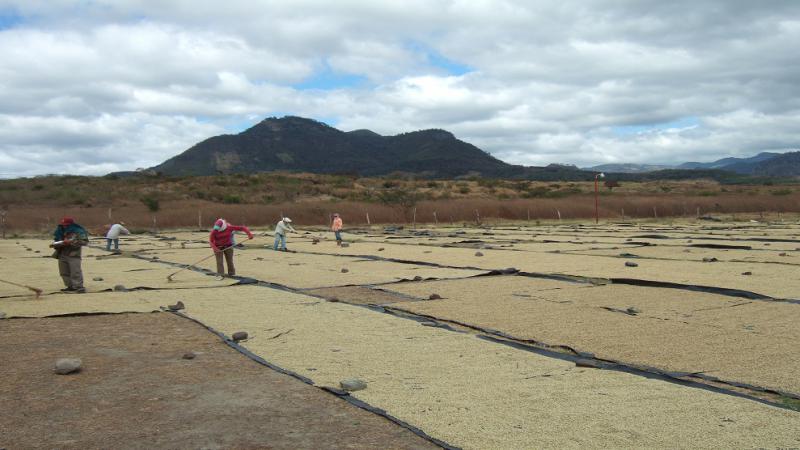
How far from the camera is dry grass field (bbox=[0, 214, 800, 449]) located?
4.30 meters

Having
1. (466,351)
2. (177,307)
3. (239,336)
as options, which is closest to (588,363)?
Result: (466,351)

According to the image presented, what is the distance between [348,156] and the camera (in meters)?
120

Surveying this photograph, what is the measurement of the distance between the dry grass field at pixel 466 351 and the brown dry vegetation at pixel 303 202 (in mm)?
26026

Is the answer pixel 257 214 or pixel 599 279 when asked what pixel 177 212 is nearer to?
pixel 257 214

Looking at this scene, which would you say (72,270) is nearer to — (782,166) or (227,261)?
(227,261)

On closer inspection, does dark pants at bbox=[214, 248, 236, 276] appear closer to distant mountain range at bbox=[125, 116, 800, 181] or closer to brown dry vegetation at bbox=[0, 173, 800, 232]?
brown dry vegetation at bbox=[0, 173, 800, 232]

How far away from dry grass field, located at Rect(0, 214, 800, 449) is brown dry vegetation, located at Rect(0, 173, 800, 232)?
85.4 ft

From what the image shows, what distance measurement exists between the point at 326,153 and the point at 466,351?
115550mm

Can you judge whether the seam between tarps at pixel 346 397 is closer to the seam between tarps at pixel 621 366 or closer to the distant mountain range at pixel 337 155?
the seam between tarps at pixel 621 366

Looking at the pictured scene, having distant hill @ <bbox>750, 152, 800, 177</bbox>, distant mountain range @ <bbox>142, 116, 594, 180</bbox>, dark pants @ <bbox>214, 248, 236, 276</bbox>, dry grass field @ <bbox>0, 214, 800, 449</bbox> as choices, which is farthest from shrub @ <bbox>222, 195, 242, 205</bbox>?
distant hill @ <bbox>750, 152, 800, 177</bbox>

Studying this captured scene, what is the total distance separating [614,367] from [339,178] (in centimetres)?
6246

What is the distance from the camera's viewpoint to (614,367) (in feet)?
18.7

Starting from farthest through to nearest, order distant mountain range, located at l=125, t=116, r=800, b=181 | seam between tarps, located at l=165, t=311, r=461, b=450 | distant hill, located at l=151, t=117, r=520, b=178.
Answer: distant hill, located at l=151, t=117, r=520, b=178 → distant mountain range, located at l=125, t=116, r=800, b=181 → seam between tarps, located at l=165, t=311, r=461, b=450

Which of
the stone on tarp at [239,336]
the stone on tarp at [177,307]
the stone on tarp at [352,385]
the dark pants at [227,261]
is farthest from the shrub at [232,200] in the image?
the stone on tarp at [352,385]
